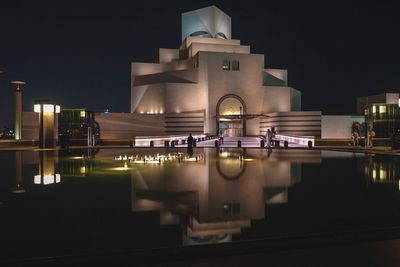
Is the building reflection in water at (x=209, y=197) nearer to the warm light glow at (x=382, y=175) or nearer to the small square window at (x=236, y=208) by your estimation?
the small square window at (x=236, y=208)

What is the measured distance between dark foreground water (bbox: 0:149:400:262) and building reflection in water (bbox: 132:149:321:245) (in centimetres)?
2

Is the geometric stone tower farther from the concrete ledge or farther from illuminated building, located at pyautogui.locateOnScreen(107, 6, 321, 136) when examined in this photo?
the concrete ledge

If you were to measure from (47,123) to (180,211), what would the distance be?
2575 cm

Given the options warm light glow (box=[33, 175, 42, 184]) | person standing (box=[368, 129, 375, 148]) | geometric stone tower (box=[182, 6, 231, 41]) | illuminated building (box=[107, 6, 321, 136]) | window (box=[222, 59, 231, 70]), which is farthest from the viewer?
geometric stone tower (box=[182, 6, 231, 41])

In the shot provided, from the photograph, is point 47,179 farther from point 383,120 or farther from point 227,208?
point 383,120

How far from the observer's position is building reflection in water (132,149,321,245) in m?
6.14

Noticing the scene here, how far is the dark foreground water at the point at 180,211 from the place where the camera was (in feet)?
17.5

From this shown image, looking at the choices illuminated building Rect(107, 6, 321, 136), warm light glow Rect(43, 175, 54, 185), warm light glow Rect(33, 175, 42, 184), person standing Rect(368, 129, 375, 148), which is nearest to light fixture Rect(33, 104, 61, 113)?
warm light glow Rect(33, 175, 42, 184)

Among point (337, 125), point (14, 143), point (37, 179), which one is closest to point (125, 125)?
point (14, 143)

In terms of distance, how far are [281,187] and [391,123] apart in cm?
2342

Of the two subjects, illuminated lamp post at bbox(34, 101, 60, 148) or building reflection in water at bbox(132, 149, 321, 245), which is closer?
building reflection in water at bbox(132, 149, 321, 245)

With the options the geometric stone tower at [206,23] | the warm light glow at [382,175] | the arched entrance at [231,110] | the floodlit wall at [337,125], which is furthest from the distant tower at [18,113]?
the warm light glow at [382,175]

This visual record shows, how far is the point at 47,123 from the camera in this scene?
2956 cm

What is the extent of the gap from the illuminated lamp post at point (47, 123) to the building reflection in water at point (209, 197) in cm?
1887
